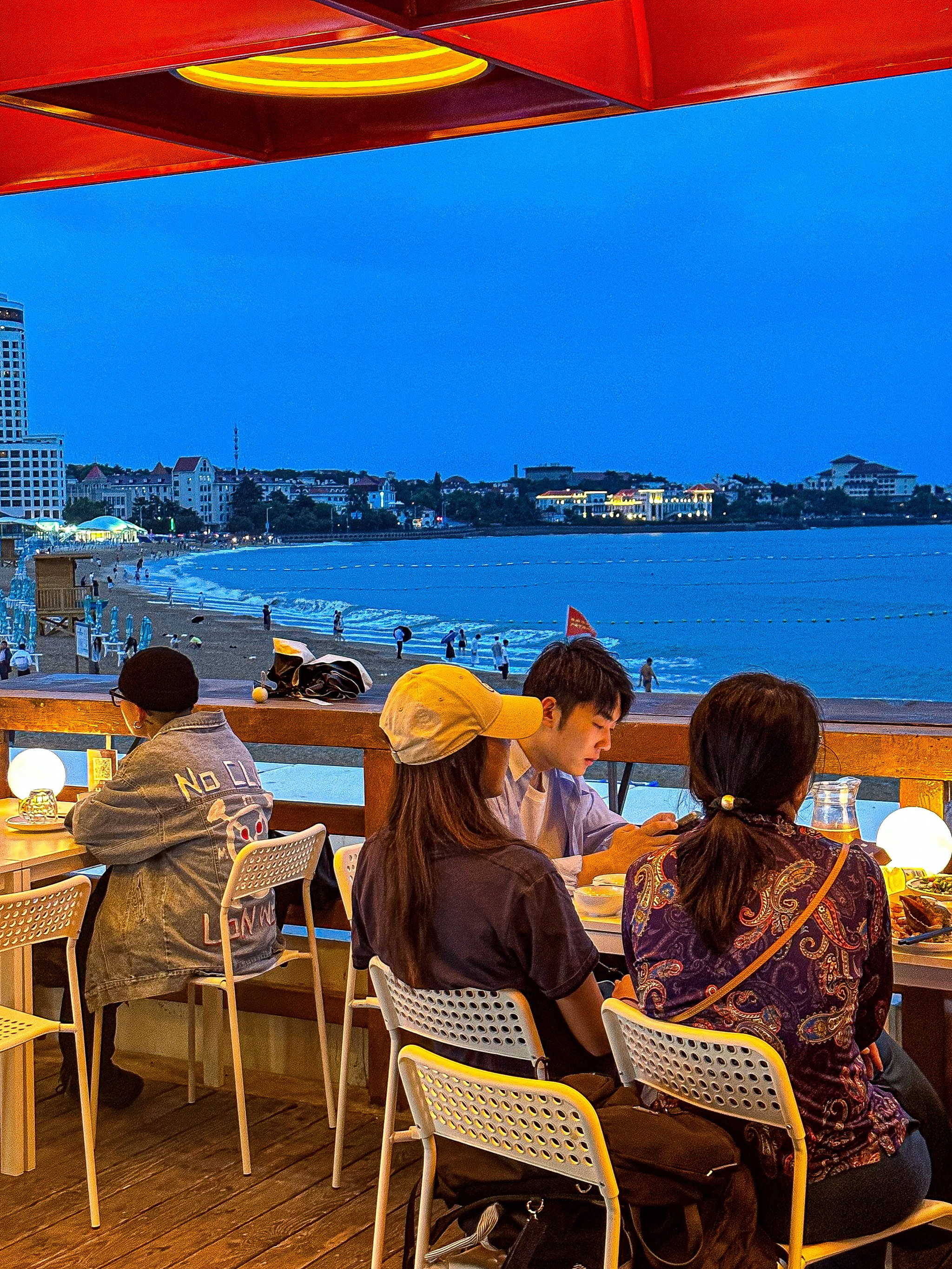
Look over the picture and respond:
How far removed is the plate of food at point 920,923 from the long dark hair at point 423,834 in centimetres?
86

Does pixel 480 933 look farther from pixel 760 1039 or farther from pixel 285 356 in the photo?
pixel 285 356

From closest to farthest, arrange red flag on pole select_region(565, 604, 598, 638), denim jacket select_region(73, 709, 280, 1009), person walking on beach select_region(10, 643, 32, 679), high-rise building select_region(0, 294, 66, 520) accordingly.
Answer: denim jacket select_region(73, 709, 280, 1009)
red flag on pole select_region(565, 604, 598, 638)
person walking on beach select_region(10, 643, 32, 679)
high-rise building select_region(0, 294, 66, 520)

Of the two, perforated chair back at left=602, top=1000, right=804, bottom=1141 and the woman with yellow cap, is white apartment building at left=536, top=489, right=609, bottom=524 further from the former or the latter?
perforated chair back at left=602, top=1000, right=804, bottom=1141

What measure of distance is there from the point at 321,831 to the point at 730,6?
2.22 m

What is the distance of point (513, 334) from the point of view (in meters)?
88.8

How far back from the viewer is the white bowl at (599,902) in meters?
2.71

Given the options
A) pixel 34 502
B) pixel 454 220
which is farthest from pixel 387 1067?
pixel 454 220

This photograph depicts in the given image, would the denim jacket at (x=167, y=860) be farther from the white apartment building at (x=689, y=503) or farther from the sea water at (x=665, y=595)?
the sea water at (x=665, y=595)

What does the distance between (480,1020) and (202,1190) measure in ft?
5.36

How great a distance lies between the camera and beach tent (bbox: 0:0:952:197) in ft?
8.11

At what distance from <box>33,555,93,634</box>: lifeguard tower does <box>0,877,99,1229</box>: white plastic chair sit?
3332 millimetres

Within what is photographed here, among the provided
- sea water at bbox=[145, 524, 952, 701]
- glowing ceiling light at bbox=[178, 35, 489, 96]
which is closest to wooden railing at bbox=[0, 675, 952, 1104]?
glowing ceiling light at bbox=[178, 35, 489, 96]

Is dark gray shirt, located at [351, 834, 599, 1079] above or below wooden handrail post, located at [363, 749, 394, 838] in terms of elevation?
above

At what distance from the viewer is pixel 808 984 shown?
6.10ft
